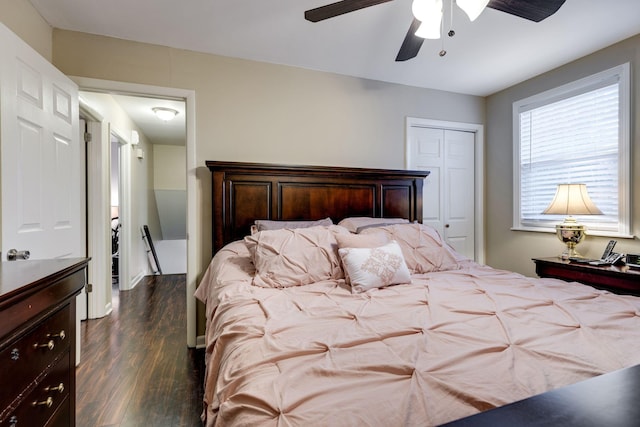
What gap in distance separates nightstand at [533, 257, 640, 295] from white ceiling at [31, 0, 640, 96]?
178 centimetres

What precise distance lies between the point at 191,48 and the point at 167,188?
4153mm

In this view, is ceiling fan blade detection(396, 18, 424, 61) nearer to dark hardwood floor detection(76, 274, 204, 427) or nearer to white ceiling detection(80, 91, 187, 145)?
white ceiling detection(80, 91, 187, 145)

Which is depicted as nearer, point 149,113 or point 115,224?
point 149,113

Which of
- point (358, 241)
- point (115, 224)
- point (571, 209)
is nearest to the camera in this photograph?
point (358, 241)

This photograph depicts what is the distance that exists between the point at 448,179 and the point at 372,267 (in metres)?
2.28

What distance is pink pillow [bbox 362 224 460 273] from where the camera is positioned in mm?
2213

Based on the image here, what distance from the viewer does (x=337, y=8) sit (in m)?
1.60

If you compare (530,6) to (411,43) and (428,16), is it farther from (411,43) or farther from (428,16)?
(411,43)

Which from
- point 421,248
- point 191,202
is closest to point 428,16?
point 421,248

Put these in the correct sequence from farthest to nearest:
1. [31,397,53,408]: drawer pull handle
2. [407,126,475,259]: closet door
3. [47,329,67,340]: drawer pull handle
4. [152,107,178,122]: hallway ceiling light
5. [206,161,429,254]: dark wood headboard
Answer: [152,107,178,122]: hallway ceiling light
[407,126,475,259]: closet door
[206,161,429,254]: dark wood headboard
[47,329,67,340]: drawer pull handle
[31,397,53,408]: drawer pull handle

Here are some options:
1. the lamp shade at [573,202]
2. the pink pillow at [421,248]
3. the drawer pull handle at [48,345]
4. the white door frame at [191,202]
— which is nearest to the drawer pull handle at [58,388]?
the drawer pull handle at [48,345]

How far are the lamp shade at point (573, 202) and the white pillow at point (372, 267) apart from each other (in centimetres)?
170

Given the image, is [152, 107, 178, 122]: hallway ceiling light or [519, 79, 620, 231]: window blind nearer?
[519, 79, 620, 231]: window blind

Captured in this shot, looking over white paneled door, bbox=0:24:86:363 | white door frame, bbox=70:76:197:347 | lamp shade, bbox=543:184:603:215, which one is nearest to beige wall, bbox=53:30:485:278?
white door frame, bbox=70:76:197:347
